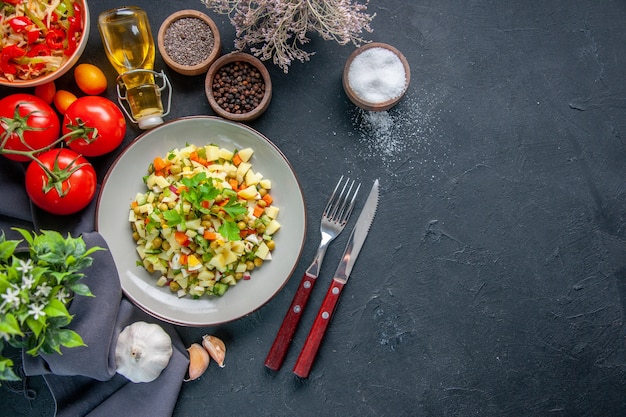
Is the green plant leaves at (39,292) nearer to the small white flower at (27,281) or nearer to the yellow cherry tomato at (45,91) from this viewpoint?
the small white flower at (27,281)

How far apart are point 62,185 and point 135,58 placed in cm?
62

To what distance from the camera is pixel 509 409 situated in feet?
8.34

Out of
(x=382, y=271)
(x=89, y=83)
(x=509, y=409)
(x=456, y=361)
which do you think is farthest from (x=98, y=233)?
(x=509, y=409)

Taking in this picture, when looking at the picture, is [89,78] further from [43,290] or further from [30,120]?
[43,290]

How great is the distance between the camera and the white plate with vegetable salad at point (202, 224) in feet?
7.65

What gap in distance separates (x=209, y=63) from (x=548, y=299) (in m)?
1.80

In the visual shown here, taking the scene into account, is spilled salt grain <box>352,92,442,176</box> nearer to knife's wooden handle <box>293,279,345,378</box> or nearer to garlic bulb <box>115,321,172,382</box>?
knife's wooden handle <box>293,279,345,378</box>

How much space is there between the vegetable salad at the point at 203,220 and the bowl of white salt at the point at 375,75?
519mm

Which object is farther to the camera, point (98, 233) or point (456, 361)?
point (456, 361)

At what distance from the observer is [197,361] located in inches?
96.1

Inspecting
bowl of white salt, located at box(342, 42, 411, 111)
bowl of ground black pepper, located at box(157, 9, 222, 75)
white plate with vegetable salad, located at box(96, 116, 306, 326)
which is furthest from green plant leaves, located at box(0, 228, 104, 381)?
bowl of white salt, located at box(342, 42, 411, 111)

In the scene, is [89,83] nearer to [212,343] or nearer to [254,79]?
[254,79]

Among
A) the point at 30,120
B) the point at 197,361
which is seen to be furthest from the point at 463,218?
the point at 30,120

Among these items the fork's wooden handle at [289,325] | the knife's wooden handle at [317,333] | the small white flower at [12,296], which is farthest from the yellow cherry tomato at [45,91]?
the knife's wooden handle at [317,333]
